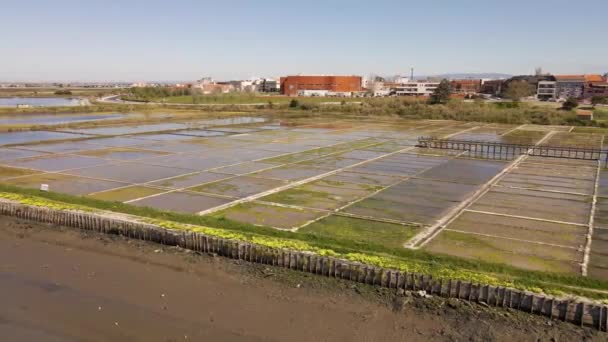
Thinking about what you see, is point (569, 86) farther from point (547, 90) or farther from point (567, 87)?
point (547, 90)

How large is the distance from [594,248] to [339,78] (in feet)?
392

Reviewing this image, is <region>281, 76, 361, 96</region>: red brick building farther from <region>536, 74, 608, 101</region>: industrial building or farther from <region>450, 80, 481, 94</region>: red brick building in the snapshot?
<region>536, 74, 608, 101</region>: industrial building

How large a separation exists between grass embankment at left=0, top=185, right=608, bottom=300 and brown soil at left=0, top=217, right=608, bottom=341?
67 centimetres

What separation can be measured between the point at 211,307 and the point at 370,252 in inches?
146

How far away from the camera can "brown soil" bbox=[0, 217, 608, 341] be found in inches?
315

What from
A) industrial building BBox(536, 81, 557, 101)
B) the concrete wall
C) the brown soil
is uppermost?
industrial building BBox(536, 81, 557, 101)

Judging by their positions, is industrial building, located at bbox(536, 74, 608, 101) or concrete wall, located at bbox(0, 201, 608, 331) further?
industrial building, located at bbox(536, 74, 608, 101)

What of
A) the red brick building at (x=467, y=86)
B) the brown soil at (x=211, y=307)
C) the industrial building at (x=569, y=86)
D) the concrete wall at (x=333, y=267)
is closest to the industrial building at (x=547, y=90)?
the industrial building at (x=569, y=86)

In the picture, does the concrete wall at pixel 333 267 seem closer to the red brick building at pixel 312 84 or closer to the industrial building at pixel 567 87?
the red brick building at pixel 312 84

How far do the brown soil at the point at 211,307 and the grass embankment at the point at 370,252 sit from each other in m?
0.67

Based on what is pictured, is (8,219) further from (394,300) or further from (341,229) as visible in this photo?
(394,300)

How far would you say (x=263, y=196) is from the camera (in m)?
16.7

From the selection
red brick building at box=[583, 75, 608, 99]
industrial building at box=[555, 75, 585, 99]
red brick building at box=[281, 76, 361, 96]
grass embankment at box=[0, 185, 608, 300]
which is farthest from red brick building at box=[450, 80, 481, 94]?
grass embankment at box=[0, 185, 608, 300]

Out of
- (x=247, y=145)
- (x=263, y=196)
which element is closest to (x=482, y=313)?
(x=263, y=196)
